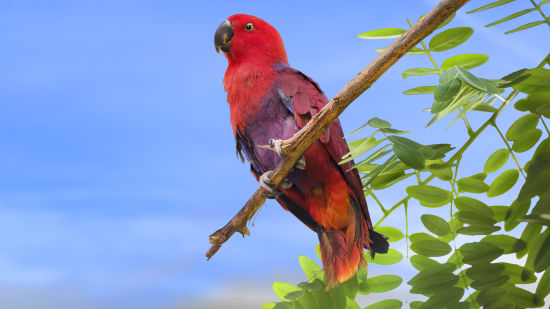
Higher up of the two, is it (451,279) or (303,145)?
(303,145)

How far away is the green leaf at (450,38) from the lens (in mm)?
1297

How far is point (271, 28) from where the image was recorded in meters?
1.82

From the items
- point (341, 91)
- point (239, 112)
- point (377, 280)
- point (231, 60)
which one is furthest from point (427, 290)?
point (231, 60)

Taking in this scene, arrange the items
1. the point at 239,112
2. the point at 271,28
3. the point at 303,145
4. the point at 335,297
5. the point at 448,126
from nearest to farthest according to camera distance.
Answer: the point at 448,126 < the point at 303,145 < the point at 335,297 < the point at 239,112 < the point at 271,28

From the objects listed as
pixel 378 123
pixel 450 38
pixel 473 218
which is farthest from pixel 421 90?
pixel 473 218

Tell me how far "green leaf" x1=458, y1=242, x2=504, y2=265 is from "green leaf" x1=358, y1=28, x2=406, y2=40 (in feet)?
1.99

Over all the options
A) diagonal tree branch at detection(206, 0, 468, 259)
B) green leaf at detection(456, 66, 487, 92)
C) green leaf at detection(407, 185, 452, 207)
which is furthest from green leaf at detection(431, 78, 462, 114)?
green leaf at detection(407, 185, 452, 207)

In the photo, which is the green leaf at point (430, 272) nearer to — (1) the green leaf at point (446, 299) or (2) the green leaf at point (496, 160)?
(1) the green leaf at point (446, 299)

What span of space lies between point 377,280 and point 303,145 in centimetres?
53

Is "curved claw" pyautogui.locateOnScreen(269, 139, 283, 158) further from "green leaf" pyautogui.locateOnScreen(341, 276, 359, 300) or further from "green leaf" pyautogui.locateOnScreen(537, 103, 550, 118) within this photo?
"green leaf" pyautogui.locateOnScreen(537, 103, 550, 118)

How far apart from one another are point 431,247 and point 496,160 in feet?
1.01

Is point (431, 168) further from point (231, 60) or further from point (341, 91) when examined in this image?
point (231, 60)

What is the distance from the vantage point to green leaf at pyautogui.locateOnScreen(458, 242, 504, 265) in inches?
51.1

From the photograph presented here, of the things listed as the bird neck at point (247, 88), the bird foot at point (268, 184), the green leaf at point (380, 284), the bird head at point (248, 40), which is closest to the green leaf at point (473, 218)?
the green leaf at point (380, 284)
